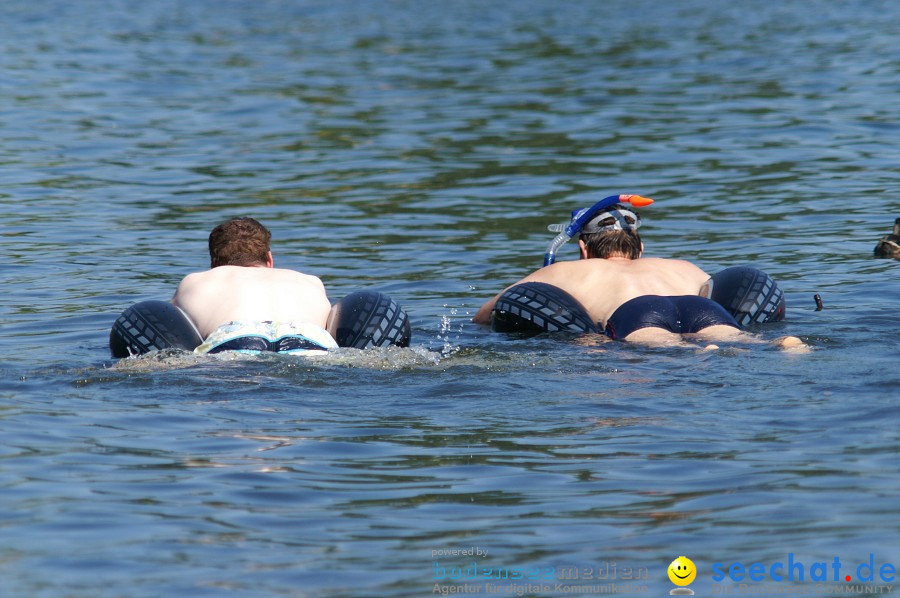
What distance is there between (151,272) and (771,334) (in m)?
6.19

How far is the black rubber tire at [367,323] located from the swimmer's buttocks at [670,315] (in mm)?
1527

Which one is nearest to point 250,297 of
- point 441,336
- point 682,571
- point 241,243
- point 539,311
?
point 241,243

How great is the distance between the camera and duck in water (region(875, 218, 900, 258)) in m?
12.5

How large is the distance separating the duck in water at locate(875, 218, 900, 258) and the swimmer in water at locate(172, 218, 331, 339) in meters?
5.81

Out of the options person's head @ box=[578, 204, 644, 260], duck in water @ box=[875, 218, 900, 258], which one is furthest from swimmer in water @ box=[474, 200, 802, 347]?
duck in water @ box=[875, 218, 900, 258]

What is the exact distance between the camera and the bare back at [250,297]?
29.2ft

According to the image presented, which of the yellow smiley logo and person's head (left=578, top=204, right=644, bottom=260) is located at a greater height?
person's head (left=578, top=204, right=644, bottom=260)

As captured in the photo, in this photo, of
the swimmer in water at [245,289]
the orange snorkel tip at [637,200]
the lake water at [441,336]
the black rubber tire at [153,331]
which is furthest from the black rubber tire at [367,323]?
the orange snorkel tip at [637,200]

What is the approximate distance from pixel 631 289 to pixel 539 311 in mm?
685

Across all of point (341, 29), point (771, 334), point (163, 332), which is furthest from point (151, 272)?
point (341, 29)

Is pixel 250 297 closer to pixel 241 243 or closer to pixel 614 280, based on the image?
pixel 241 243

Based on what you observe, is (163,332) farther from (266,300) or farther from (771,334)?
(771,334)

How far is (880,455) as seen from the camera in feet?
21.6

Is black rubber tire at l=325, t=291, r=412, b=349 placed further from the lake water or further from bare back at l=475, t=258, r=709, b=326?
bare back at l=475, t=258, r=709, b=326
